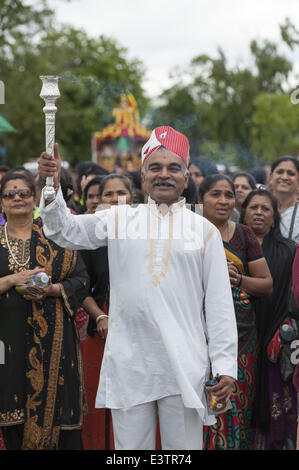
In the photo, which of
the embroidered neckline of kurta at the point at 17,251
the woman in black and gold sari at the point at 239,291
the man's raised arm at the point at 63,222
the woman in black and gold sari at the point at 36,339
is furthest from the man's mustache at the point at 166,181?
the woman in black and gold sari at the point at 239,291

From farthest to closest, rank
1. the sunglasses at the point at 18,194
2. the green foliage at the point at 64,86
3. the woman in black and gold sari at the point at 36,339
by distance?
the green foliage at the point at 64,86, the sunglasses at the point at 18,194, the woman in black and gold sari at the point at 36,339

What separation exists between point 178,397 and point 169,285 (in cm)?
51

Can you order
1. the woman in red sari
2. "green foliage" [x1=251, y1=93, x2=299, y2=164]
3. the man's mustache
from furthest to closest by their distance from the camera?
1. "green foliage" [x1=251, y1=93, x2=299, y2=164]
2. the woman in red sari
3. the man's mustache

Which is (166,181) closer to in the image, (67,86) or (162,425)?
(162,425)

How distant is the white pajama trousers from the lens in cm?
310

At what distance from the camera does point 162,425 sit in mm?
3160

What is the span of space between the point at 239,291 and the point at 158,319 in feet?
5.52

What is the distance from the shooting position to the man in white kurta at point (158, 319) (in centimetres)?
309

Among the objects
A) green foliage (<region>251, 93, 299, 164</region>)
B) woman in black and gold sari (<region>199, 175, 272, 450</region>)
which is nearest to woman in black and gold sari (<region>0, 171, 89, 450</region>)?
woman in black and gold sari (<region>199, 175, 272, 450</region>)

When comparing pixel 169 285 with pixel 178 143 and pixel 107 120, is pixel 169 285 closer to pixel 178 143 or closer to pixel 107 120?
pixel 178 143

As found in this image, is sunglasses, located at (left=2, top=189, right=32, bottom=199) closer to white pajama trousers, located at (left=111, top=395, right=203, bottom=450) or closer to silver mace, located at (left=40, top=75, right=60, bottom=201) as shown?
silver mace, located at (left=40, top=75, right=60, bottom=201)

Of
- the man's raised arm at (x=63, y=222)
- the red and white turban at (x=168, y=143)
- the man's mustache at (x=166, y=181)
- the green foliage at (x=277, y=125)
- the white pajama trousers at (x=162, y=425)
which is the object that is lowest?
the white pajama trousers at (x=162, y=425)

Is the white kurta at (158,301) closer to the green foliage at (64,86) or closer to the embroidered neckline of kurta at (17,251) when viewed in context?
the embroidered neckline of kurta at (17,251)

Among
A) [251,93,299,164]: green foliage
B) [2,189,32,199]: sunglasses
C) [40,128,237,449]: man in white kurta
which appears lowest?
[40,128,237,449]: man in white kurta
